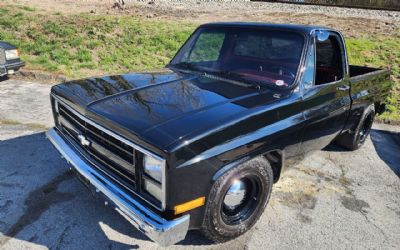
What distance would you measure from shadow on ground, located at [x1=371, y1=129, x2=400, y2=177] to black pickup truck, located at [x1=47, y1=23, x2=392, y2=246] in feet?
3.61

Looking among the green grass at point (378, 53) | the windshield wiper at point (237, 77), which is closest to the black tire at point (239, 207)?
the windshield wiper at point (237, 77)

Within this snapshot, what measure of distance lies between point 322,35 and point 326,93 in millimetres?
632

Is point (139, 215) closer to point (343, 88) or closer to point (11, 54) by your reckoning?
point (343, 88)

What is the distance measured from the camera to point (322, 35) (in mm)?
3635

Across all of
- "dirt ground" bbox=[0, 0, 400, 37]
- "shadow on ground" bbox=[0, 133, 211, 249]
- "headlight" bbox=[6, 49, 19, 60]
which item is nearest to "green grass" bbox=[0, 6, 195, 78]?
"headlight" bbox=[6, 49, 19, 60]

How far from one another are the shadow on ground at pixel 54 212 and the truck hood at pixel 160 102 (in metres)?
0.80

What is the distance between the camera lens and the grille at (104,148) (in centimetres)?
250

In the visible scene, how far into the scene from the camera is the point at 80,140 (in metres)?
2.99

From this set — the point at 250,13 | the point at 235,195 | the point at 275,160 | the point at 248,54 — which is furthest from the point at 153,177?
the point at 250,13

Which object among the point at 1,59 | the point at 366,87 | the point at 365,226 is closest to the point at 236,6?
the point at 1,59

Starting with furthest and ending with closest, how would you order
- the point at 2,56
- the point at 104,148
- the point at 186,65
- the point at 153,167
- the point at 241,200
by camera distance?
the point at 2,56, the point at 186,65, the point at 241,200, the point at 104,148, the point at 153,167

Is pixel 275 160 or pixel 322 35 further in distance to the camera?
pixel 322 35

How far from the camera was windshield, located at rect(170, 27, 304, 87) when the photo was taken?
331cm

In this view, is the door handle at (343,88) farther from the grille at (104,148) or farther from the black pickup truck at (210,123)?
the grille at (104,148)
